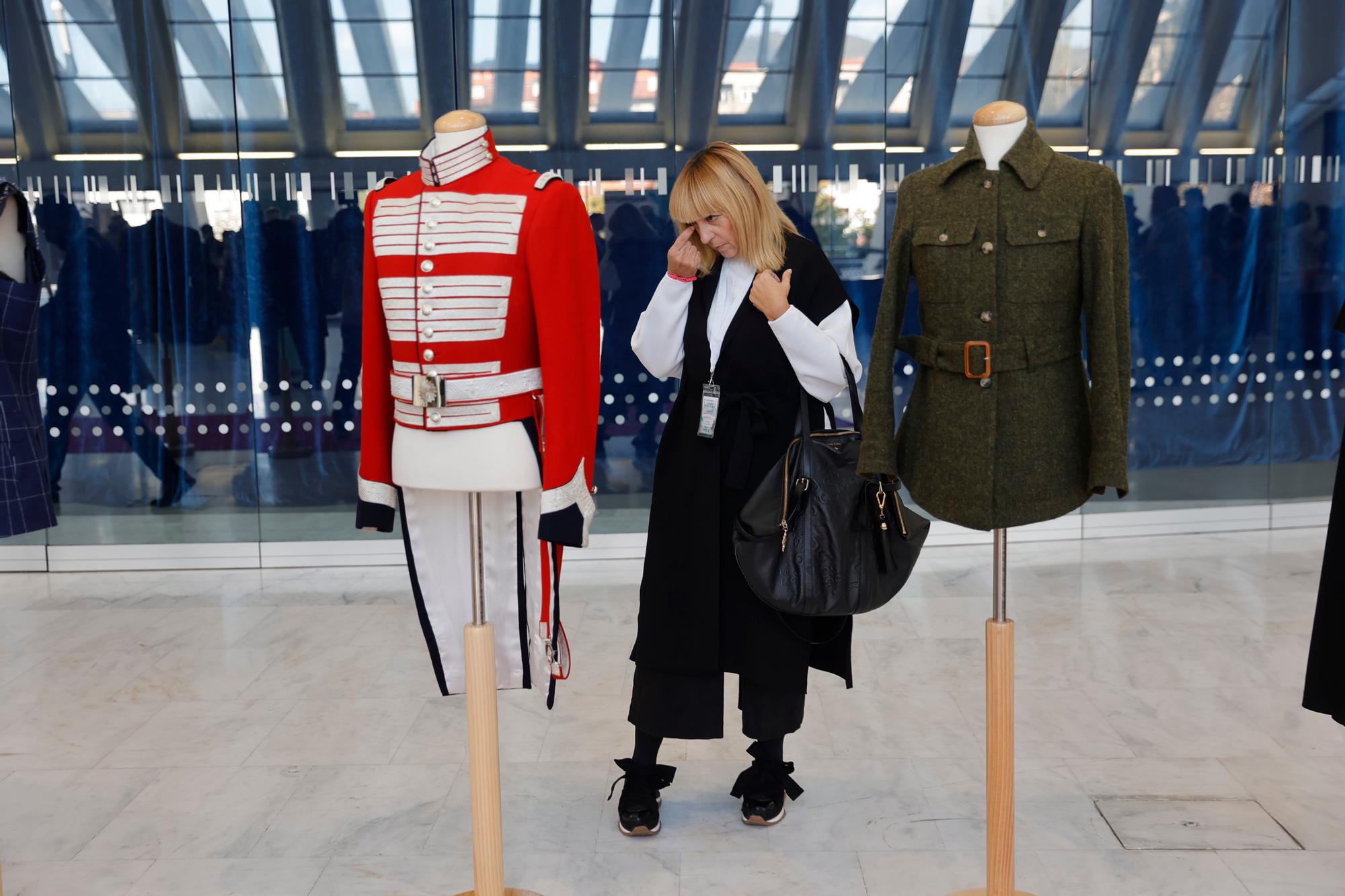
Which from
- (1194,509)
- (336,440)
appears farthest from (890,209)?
(336,440)

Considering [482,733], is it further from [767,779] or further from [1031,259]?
[1031,259]

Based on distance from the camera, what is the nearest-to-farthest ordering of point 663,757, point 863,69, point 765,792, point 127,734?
A: point 765,792 < point 663,757 < point 127,734 < point 863,69

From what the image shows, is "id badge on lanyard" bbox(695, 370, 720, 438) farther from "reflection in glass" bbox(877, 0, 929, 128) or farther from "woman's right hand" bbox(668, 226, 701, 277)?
"reflection in glass" bbox(877, 0, 929, 128)

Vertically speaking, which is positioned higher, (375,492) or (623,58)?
(623,58)

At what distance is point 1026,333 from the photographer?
6.88ft

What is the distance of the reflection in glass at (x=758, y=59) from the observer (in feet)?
16.5

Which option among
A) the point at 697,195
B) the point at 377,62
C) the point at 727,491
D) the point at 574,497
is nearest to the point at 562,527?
the point at 574,497

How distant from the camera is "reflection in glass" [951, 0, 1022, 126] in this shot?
5.14 meters

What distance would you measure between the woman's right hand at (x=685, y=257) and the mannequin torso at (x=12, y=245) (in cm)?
141

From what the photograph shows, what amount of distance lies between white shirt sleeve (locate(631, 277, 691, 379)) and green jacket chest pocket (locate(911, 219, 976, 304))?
1.74ft

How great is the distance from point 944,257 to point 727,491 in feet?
2.29

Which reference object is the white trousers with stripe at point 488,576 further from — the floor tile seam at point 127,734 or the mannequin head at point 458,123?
the floor tile seam at point 127,734

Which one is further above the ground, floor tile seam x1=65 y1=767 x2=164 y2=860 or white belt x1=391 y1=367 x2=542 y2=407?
white belt x1=391 y1=367 x2=542 y2=407

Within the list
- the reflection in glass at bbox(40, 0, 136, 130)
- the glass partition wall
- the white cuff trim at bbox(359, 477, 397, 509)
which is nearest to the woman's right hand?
the white cuff trim at bbox(359, 477, 397, 509)
